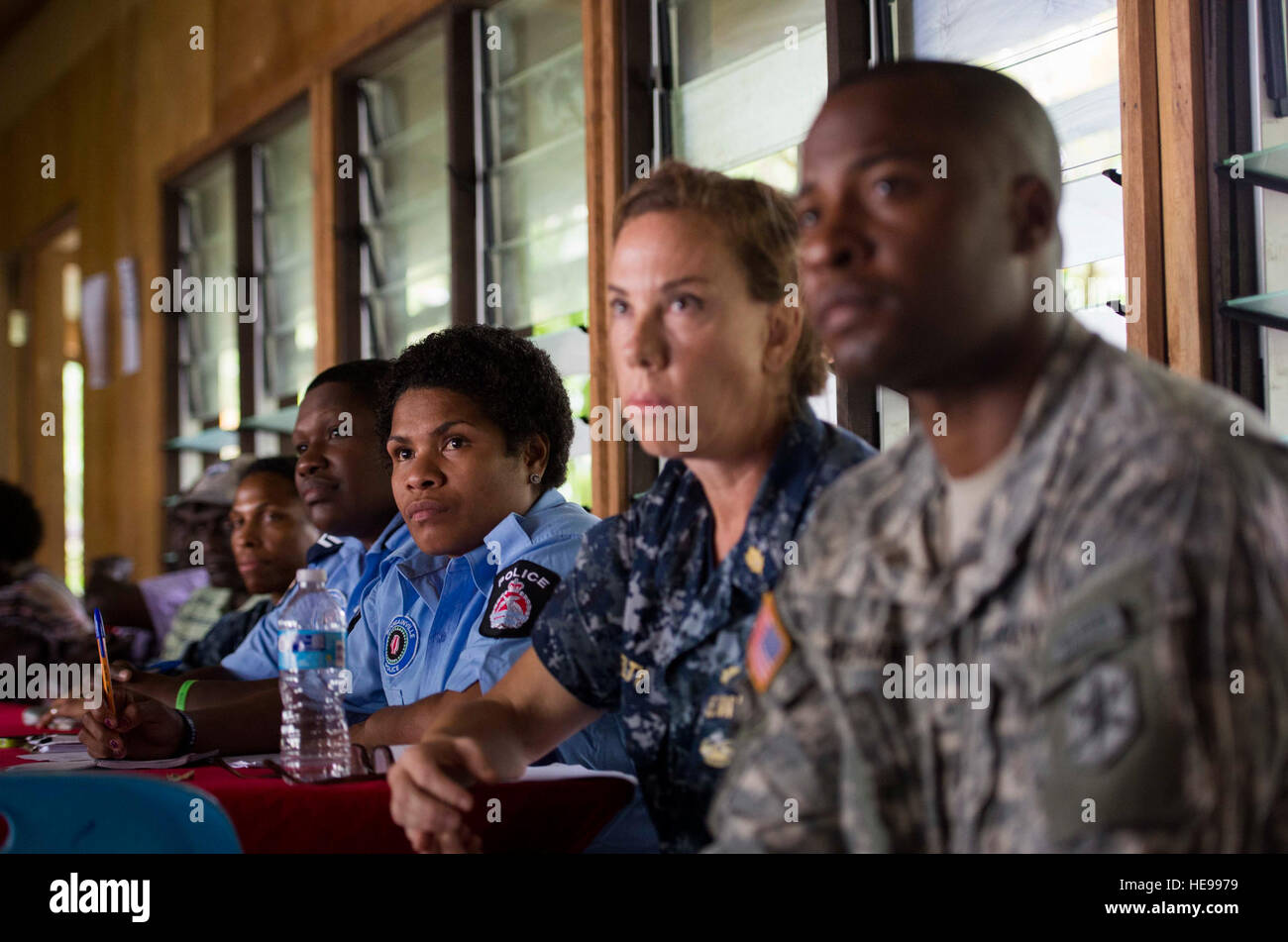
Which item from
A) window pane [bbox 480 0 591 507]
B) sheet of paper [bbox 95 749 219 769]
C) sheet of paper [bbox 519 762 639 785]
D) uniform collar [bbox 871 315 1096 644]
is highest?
window pane [bbox 480 0 591 507]

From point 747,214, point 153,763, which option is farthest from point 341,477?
point 747,214

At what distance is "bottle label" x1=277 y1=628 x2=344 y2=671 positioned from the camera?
1837 millimetres

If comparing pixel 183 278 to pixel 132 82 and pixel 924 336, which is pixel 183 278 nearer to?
pixel 132 82

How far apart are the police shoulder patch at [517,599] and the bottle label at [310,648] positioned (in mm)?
226

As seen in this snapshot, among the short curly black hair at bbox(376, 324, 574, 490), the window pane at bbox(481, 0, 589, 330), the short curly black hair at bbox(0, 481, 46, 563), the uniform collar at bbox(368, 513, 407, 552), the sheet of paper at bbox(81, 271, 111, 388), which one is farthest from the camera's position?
the sheet of paper at bbox(81, 271, 111, 388)

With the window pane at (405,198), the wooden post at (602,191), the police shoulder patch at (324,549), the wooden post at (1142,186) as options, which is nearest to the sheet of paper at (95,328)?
the window pane at (405,198)

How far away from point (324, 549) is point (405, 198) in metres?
2.80

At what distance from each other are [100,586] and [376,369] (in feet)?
10.2

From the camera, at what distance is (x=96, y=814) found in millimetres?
1228

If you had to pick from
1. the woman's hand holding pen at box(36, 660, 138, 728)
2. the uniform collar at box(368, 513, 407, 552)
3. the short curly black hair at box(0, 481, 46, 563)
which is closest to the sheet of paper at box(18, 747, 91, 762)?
the woman's hand holding pen at box(36, 660, 138, 728)

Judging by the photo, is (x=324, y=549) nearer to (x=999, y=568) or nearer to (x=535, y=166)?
(x=535, y=166)

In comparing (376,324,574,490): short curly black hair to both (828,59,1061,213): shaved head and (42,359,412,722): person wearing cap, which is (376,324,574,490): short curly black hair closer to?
(42,359,412,722): person wearing cap

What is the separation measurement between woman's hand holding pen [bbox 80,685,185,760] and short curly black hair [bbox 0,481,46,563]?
101 inches
